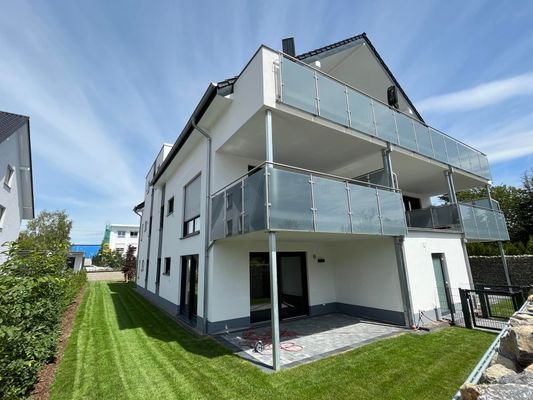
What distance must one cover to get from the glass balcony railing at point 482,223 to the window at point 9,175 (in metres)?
22.5

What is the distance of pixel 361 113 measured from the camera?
8273 millimetres

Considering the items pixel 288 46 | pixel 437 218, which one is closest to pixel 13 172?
pixel 288 46

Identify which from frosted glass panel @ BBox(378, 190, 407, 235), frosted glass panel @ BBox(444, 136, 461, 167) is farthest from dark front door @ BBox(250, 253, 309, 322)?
frosted glass panel @ BBox(444, 136, 461, 167)

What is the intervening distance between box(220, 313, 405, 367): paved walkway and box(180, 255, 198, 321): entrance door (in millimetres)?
2525

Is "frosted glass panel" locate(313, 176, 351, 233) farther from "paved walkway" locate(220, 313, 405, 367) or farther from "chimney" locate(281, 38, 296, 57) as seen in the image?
"chimney" locate(281, 38, 296, 57)

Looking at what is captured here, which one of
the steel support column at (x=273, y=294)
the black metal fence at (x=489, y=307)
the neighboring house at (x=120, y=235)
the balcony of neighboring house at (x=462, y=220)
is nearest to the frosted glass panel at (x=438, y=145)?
the balcony of neighboring house at (x=462, y=220)

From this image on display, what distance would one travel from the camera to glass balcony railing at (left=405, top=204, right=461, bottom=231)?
35.5 ft

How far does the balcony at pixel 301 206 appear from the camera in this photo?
567 centimetres

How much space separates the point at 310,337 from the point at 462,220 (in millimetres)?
8574

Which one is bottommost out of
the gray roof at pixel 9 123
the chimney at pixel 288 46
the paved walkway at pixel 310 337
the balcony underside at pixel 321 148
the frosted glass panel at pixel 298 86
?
the paved walkway at pixel 310 337

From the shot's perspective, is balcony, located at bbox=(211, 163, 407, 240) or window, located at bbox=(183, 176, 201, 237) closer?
balcony, located at bbox=(211, 163, 407, 240)

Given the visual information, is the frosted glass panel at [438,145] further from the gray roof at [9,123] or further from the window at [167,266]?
the gray roof at [9,123]

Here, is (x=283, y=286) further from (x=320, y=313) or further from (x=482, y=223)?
(x=482, y=223)

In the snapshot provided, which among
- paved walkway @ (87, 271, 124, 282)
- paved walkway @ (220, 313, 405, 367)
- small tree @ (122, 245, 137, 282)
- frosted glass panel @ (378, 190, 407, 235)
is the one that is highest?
frosted glass panel @ (378, 190, 407, 235)
